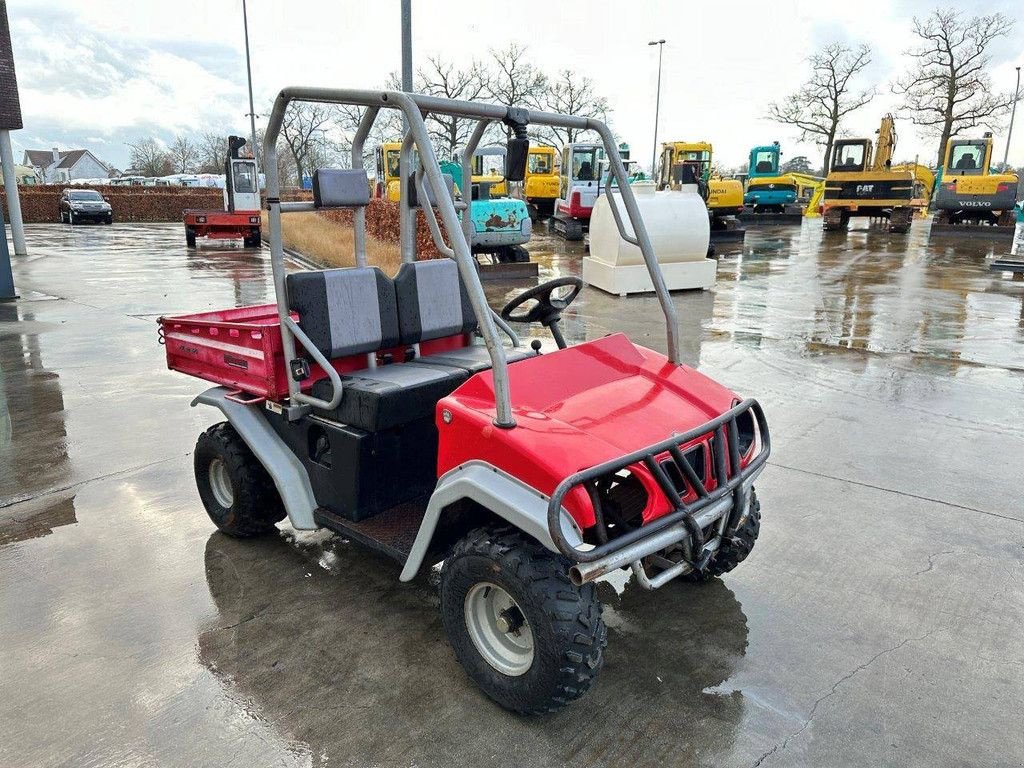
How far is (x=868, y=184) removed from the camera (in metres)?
21.7

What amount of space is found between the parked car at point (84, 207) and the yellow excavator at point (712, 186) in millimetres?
21268

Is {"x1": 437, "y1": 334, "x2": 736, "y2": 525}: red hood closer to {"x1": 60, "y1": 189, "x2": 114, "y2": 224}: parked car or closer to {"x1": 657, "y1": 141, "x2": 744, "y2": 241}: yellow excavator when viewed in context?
{"x1": 657, "y1": 141, "x2": 744, "y2": 241}: yellow excavator

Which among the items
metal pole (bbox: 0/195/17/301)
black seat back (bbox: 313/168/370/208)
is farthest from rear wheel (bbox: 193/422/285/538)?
metal pole (bbox: 0/195/17/301)

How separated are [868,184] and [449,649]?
22.7 metres

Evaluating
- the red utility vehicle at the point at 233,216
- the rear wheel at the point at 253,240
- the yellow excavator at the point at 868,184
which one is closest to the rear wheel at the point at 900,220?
the yellow excavator at the point at 868,184

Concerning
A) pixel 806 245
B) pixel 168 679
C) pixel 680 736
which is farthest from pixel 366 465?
pixel 806 245

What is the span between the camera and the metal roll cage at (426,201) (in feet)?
7.59

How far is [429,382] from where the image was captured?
9.80 ft

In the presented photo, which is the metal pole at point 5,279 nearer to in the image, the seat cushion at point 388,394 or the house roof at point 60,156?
the seat cushion at point 388,394

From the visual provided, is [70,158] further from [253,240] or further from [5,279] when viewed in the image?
[5,279]

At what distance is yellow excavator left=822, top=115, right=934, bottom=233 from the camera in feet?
69.8

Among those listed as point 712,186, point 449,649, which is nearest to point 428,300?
point 449,649

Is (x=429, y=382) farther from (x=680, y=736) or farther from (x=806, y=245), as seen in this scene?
(x=806, y=245)

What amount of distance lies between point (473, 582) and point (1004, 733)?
1.74 metres
